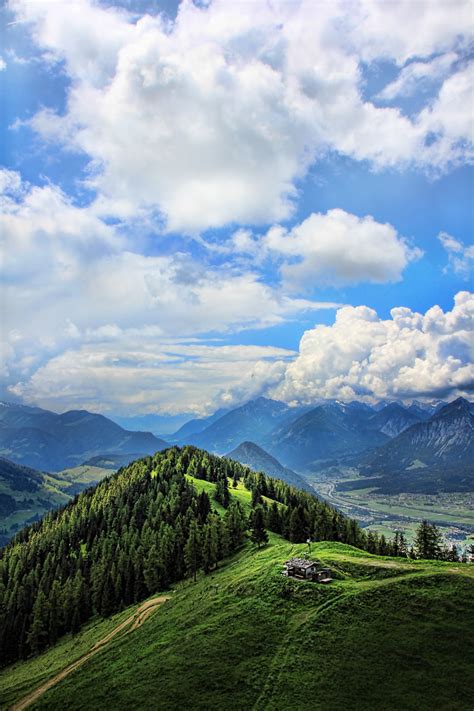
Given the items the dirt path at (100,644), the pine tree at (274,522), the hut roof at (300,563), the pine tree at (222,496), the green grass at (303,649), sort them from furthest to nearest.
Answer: the pine tree at (222,496)
the pine tree at (274,522)
the hut roof at (300,563)
the dirt path at (100,644)
the green grass at (303,649)

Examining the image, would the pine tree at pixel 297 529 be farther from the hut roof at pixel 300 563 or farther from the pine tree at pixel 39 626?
the pine tree at pixel 39 626

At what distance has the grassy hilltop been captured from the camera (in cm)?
5038

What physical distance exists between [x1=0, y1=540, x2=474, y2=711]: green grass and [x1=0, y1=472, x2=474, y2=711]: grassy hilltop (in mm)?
159

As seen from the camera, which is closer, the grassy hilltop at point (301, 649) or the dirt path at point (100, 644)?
the grassy hilltop at point (301, 649)

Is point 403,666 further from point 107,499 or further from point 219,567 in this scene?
point 107,499

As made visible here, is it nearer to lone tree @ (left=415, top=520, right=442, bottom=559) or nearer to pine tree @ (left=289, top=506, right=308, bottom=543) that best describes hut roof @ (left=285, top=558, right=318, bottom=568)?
lone tree @ (left=415, top=520, right=442, bottom=559)

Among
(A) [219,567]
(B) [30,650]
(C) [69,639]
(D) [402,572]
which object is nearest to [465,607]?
(D) [402,572]

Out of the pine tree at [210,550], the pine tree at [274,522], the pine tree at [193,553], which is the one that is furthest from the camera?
the pine tree at [274,522]

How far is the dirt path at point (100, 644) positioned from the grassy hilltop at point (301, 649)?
132 inches

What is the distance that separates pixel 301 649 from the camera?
58.1 m

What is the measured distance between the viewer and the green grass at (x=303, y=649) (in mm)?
50312

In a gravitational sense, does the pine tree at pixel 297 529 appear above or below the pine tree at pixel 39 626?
above

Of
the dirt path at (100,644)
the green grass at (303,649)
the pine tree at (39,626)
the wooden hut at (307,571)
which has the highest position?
the wooden hut at (307,571)

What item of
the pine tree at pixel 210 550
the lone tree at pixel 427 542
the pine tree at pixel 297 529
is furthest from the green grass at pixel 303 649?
the pine tree at pixel 297 529
